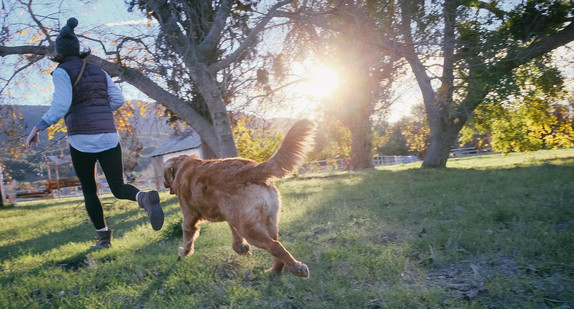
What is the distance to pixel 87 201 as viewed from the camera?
4.09 metres

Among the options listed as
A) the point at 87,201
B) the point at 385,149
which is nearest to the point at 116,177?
the point at 87,201

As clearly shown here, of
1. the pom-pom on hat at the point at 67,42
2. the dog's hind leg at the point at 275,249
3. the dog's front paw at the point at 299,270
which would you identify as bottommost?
the dog's front paw at the point at 299,270

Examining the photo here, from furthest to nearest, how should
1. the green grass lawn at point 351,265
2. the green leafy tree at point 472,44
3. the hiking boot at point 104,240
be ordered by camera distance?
1. the green leafy tree at point 472,44
2. the hiking boot at point 104,240
3. the green grass lawn at point 351,265

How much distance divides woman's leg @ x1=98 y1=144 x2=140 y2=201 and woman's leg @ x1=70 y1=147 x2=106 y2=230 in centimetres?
13

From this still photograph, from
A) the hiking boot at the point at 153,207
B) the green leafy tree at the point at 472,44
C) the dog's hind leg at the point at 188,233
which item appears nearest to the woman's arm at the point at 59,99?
the hiking boot at the point at 153,207

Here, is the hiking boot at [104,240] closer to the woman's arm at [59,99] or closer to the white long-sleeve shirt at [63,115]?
the white long-sleeve shirt at [63,115]

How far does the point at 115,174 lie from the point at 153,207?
743 millimetres

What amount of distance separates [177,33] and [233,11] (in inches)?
70.5

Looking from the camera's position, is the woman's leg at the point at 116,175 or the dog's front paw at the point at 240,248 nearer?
the dog's front paw at the point at 240,248

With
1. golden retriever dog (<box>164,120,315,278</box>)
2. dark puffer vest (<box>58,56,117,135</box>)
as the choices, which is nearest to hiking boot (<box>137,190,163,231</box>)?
golden retriever dog (<box>164,120,315,278</box>)

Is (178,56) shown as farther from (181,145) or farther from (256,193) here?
(181,145)

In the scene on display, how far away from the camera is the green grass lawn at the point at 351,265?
2.41 m

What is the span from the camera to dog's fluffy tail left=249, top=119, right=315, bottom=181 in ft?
9.36

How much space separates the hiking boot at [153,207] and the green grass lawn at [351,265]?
0.47 meters
